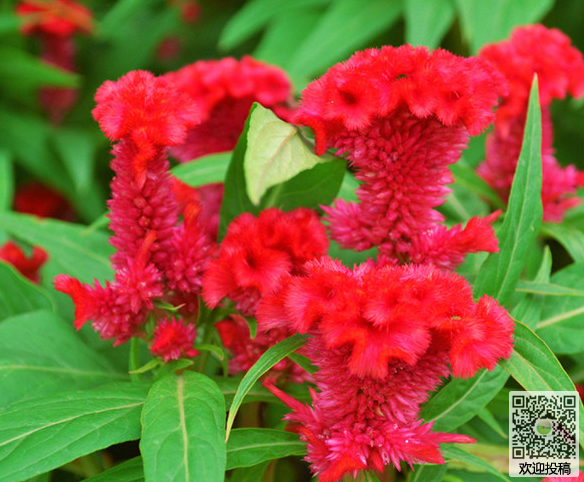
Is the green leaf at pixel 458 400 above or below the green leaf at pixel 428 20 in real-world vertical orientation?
below

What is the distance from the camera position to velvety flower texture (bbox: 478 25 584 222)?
3.35 ft

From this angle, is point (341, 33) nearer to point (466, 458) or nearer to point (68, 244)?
point (68, 244)

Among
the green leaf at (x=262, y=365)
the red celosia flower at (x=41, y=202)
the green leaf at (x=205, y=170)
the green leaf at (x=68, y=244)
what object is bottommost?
the red celosia flower at (x=41, y=202)

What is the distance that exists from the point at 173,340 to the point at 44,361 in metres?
0.22

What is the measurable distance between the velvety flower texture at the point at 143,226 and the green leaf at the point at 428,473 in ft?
0.98

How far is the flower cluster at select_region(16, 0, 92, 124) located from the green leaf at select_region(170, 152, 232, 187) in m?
1.26

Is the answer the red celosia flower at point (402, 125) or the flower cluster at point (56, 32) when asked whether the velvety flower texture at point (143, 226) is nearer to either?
the red celosia flower at point (402, 125)

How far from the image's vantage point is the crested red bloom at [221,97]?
1.10m

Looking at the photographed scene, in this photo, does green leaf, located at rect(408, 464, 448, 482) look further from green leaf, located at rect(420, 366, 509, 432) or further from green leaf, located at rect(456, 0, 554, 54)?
green leaf, located at rect(456, 0, 554, 54)

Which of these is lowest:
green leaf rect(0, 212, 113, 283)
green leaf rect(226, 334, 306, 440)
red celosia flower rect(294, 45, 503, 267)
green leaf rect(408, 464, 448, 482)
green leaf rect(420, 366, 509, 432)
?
green leaf rect(408, 464, 448, 482)

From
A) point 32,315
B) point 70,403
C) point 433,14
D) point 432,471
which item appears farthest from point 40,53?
point 432,471

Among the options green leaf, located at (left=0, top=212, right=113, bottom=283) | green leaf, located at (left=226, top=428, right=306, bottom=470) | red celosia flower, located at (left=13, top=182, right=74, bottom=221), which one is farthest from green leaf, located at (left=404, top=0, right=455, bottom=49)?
red celosia flower, located at (left=13, top=182, right=74, bottom=221)

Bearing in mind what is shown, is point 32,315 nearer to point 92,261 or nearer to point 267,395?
point 92,261

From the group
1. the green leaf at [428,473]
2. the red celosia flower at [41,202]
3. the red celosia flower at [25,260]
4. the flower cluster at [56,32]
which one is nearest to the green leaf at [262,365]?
the green leaf at [428,473]
